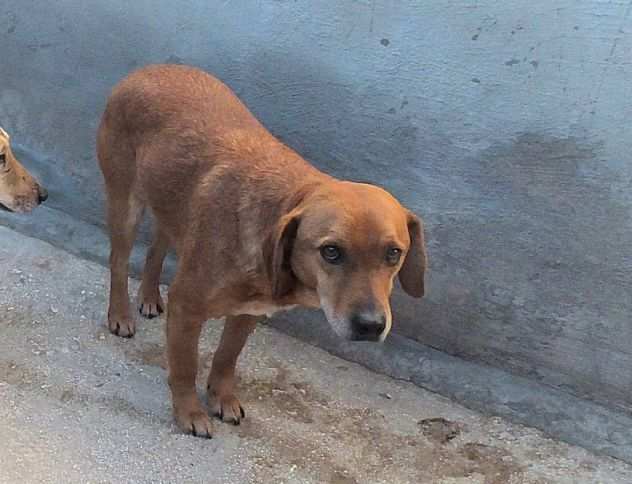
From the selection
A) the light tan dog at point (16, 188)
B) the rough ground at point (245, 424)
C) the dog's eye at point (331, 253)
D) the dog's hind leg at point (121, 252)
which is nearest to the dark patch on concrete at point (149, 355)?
the rough ground at point (245, 424)

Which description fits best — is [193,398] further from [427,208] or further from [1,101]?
[1,101]

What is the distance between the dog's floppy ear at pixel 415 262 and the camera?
3418mm

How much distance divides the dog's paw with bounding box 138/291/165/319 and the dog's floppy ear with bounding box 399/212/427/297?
1593 mm

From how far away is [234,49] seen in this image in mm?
4488

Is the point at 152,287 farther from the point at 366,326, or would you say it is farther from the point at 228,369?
the point at 366,326

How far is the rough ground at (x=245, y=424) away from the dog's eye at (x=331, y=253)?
1.02 metres

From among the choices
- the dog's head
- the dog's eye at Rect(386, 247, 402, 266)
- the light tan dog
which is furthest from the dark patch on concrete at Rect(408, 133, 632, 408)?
the light tan dog

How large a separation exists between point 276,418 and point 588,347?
1380 mm

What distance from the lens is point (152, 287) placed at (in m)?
4.67

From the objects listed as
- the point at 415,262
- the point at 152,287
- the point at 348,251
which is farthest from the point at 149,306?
the point at 348,251

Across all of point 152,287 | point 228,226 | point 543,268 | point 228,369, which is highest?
point 228,226

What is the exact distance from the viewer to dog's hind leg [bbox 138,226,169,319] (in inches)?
180

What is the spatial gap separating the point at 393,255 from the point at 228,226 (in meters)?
0.71

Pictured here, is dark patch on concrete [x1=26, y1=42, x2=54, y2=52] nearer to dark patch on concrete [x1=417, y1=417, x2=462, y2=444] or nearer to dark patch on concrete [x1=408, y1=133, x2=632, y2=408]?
dark patch on concrete [x1=408, y1=133, x2=632, y2=408]
